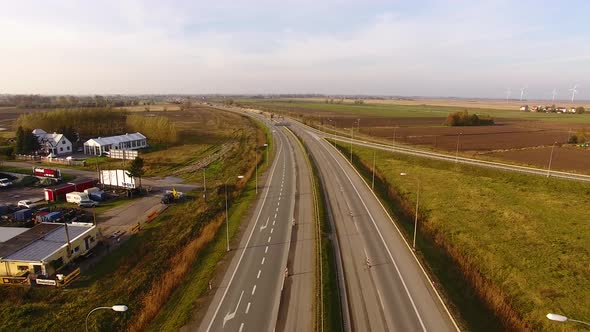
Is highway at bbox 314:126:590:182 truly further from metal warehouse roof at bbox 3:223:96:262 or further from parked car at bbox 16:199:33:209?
parked car at bbox 16:199:33:209

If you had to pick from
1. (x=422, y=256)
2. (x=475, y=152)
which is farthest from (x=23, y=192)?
(x=475, y=152)

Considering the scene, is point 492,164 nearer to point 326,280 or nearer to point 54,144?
point 326,280

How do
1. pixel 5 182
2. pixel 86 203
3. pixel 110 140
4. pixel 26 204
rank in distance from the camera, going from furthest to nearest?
pixel 110 140
pixel 5 182
pixel 86 203
pixel 26 204

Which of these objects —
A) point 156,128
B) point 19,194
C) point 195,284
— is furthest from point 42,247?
point 156,128

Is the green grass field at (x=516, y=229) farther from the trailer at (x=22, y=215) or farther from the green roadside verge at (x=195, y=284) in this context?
the trailer at (x=22, y=215)

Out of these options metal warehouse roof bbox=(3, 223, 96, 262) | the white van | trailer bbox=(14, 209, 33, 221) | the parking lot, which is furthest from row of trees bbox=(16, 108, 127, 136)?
metal warehouse roof bbox=(3, 223, 96, 262)

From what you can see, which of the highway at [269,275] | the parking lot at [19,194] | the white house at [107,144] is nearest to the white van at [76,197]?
the parking lot at [19,194]

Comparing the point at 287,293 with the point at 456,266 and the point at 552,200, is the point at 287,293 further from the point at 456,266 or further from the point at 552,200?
the point at 552,200
